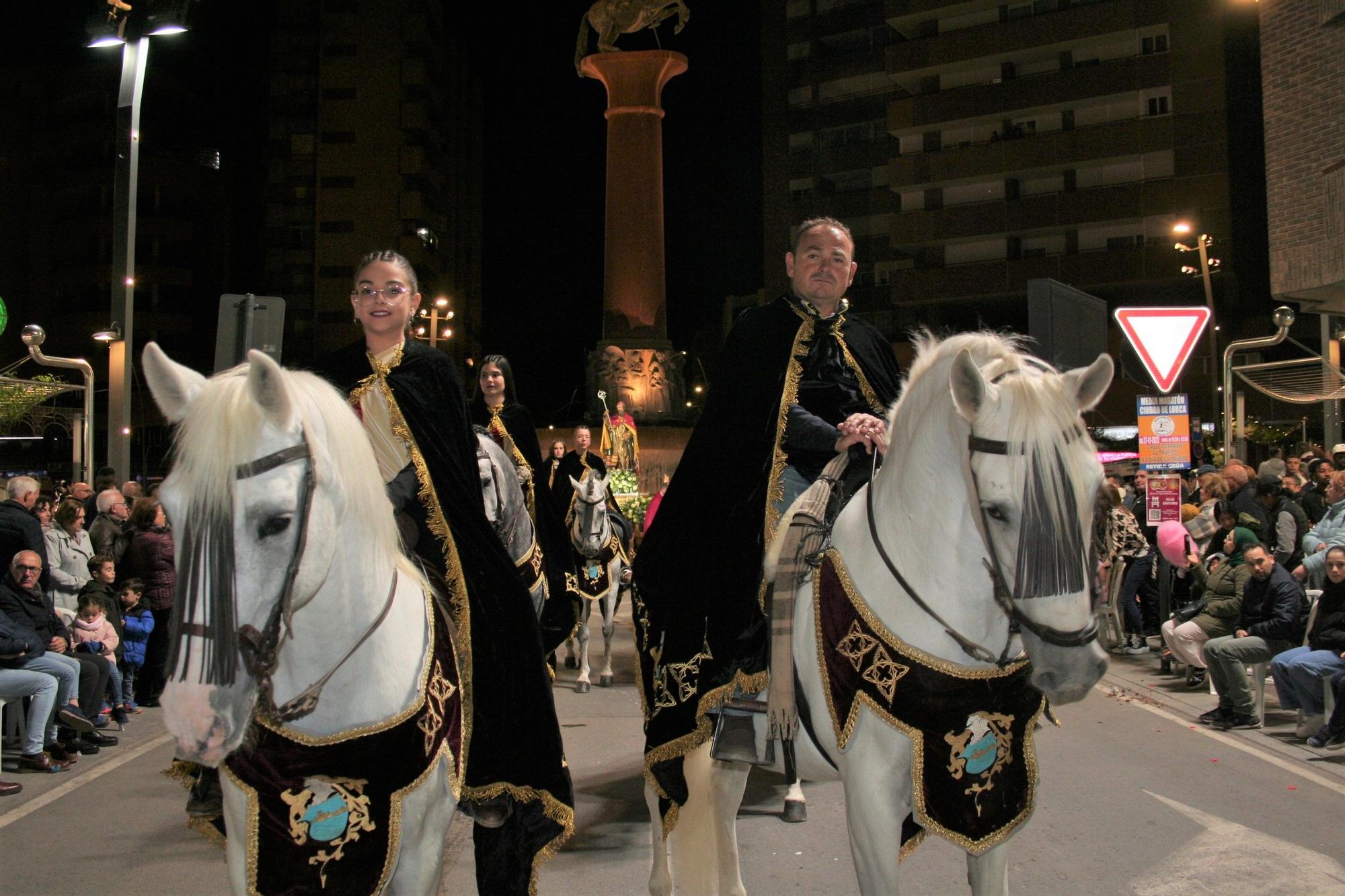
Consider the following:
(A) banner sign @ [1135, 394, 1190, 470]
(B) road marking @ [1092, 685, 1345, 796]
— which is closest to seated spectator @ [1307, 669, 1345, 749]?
(B) road marking @ [1092, 685, 1345, 796]

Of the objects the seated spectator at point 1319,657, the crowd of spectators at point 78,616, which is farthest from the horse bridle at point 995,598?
the seated spectator at point 1319,657

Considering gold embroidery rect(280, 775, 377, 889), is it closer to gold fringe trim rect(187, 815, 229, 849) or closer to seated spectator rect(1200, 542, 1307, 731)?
gold fringe trim rect(187, 815, 229, 849)

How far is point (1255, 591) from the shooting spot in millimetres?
9328

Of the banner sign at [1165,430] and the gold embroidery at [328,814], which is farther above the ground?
the banner sign at [1165,430]

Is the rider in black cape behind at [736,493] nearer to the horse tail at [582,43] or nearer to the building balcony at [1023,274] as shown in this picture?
the horse tail at [582,43]

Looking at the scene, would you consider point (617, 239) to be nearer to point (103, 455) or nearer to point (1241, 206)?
point (103, 455)

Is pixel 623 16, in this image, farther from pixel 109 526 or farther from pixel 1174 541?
pixel 1174 541

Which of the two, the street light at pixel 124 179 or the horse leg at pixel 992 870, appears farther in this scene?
the street light at pixel 124 179

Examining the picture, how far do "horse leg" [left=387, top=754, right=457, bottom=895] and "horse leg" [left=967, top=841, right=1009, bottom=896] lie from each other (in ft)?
5.10

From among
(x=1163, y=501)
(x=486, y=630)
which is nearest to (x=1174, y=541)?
(x=1163, y=501)

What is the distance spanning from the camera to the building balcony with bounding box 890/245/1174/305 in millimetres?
39281

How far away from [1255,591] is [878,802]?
7311 mm

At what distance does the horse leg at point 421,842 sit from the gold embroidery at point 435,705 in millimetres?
90

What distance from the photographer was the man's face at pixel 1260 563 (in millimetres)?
9227
